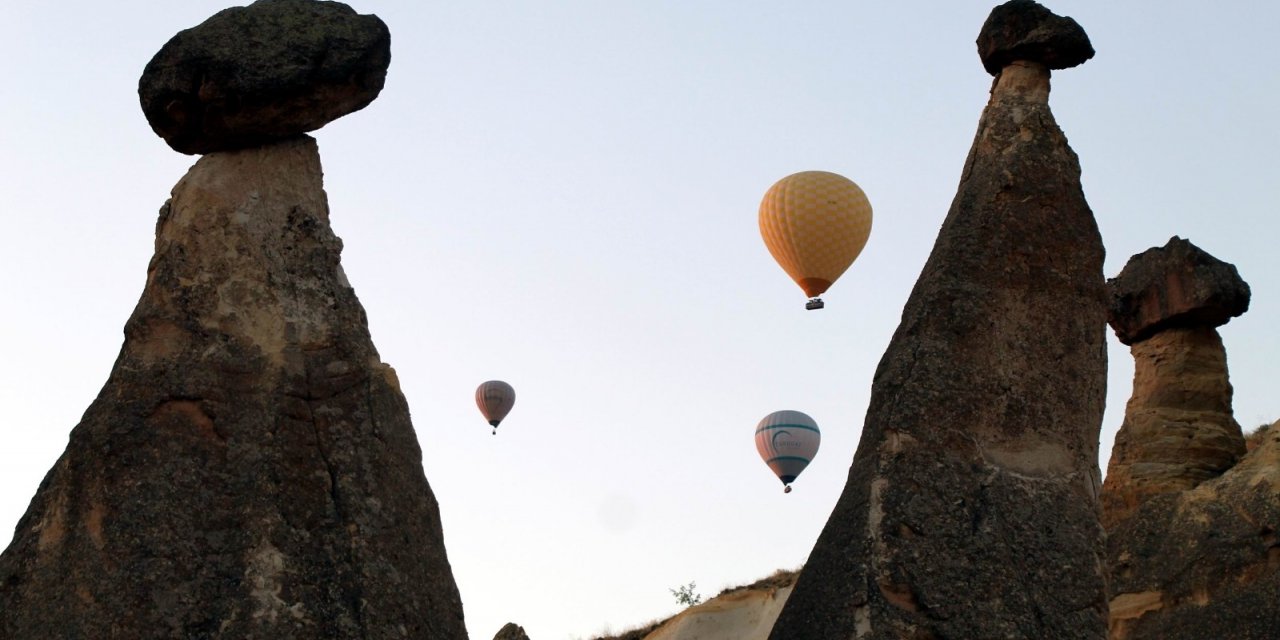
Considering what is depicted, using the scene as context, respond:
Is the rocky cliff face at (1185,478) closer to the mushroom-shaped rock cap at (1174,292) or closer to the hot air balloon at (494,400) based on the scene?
the mushroom-shaped rock cap at (1174,292)

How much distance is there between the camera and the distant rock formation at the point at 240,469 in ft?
22.4

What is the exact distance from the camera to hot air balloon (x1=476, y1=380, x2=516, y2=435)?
3456cm

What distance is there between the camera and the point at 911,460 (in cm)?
784

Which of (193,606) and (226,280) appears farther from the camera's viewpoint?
(226,280)

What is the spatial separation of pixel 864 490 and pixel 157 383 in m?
2.81

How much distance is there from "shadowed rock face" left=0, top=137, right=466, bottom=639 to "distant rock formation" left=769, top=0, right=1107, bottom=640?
1.68 m

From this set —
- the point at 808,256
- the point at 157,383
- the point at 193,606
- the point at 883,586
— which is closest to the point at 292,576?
the point at 193,606

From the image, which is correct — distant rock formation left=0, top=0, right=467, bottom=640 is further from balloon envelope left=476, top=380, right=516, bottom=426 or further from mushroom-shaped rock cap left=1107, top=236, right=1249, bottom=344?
balloon envelope left=476, top=380, right=516, bottom=426

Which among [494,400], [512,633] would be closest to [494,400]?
[494,400]

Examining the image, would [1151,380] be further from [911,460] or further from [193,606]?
[193,606]

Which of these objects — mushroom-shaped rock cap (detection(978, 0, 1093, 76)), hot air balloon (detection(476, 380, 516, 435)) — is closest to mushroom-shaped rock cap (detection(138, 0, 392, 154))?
mushroom-shaped rock cap (detection(978, 0, 1093, 76))

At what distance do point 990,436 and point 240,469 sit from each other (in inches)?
118

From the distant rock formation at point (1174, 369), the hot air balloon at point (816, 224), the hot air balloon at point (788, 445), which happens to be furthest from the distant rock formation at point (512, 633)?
the hot air balloon at point (788, 445)

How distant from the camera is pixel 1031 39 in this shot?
8875 mm
